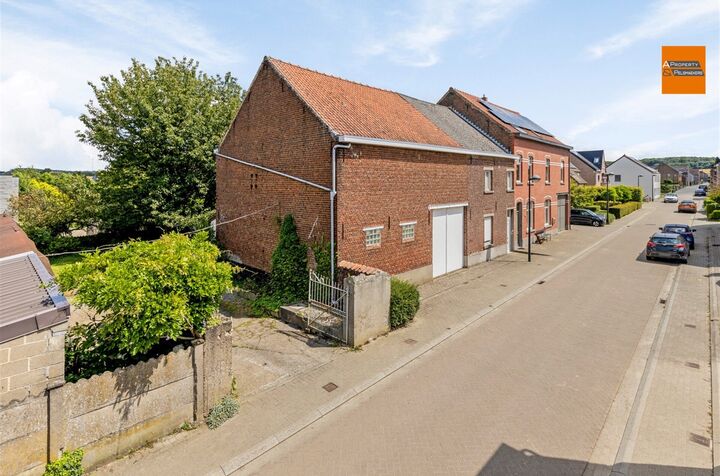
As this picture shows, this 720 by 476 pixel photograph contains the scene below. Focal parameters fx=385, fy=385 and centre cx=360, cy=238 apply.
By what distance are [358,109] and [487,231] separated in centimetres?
967

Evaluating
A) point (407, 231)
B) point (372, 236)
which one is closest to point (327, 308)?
point (372, 236)

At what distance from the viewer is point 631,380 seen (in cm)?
834

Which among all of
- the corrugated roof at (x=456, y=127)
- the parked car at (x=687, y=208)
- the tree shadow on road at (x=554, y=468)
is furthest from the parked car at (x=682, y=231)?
the parked car at (x=687, y=208)

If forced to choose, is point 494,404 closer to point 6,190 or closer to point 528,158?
point 528,158

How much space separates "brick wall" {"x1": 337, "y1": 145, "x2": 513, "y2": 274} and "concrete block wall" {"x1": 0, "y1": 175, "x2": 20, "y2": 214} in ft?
84.1

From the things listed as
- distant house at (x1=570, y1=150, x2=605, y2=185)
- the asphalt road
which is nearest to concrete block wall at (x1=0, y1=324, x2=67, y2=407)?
the asphalt road

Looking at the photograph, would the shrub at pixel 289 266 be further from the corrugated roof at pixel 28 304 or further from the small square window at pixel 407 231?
the corrugated roof at pixel 28 304

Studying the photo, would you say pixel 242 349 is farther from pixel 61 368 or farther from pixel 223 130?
pixel 223 130

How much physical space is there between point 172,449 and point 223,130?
1928 centimetres

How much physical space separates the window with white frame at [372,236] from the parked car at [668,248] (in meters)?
15.2

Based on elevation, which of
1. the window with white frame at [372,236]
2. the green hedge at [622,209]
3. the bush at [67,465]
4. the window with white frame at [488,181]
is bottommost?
the bush at [67,465]

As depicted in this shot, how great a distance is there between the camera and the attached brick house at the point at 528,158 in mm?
22984

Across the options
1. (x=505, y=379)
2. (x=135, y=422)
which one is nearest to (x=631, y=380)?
(x=505, y=379)

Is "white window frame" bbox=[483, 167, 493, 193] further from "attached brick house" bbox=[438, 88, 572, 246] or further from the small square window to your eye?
the small square window
